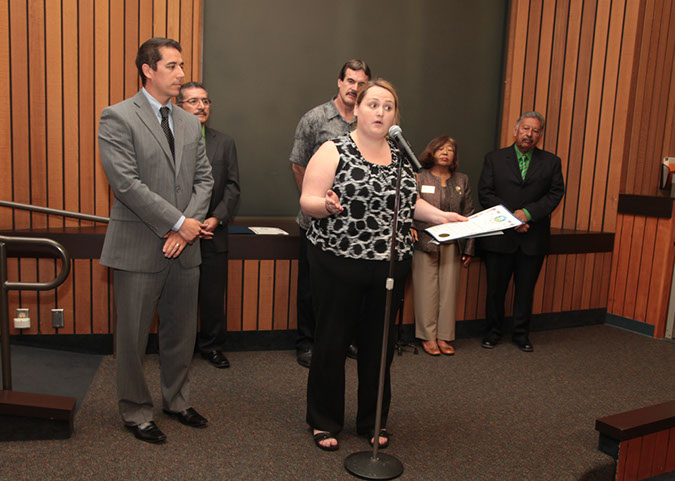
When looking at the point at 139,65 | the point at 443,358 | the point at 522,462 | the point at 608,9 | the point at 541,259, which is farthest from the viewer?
the point at 608,9

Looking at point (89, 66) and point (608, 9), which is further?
point (608, 9)

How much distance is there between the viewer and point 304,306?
12.5ft

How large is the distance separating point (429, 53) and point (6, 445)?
409 centimetres

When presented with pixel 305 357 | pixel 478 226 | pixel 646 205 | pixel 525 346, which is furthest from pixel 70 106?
pixel 646 205

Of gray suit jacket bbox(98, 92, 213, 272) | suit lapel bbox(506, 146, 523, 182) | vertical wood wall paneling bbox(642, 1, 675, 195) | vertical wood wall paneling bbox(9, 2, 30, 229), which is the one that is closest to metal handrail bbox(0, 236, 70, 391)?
gray suit jacket bbox(98, 92, 213, 272)

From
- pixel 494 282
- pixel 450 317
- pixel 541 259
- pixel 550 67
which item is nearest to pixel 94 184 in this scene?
pixel 450 317

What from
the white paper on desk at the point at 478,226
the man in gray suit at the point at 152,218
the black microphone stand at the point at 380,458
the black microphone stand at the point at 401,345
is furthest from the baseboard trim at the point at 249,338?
the white paper on desk at the point at 478,226

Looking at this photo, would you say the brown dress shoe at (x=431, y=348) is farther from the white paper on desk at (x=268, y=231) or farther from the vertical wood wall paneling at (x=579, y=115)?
the vertical wood wall paneling at (x=579, y=115)

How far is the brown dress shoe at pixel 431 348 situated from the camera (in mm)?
4082

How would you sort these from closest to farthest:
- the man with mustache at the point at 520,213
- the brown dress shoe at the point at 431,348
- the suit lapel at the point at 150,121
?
1. the suit lapel at the point at 150,121
2. the brown dress shoe at the point at 431,348
3. the man with mustache at the point at 520,213

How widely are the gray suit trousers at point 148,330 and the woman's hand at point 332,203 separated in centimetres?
81

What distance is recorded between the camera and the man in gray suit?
2398 mm

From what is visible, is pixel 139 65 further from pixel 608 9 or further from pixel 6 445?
pixel 608 9

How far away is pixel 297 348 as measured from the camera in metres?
3.88
